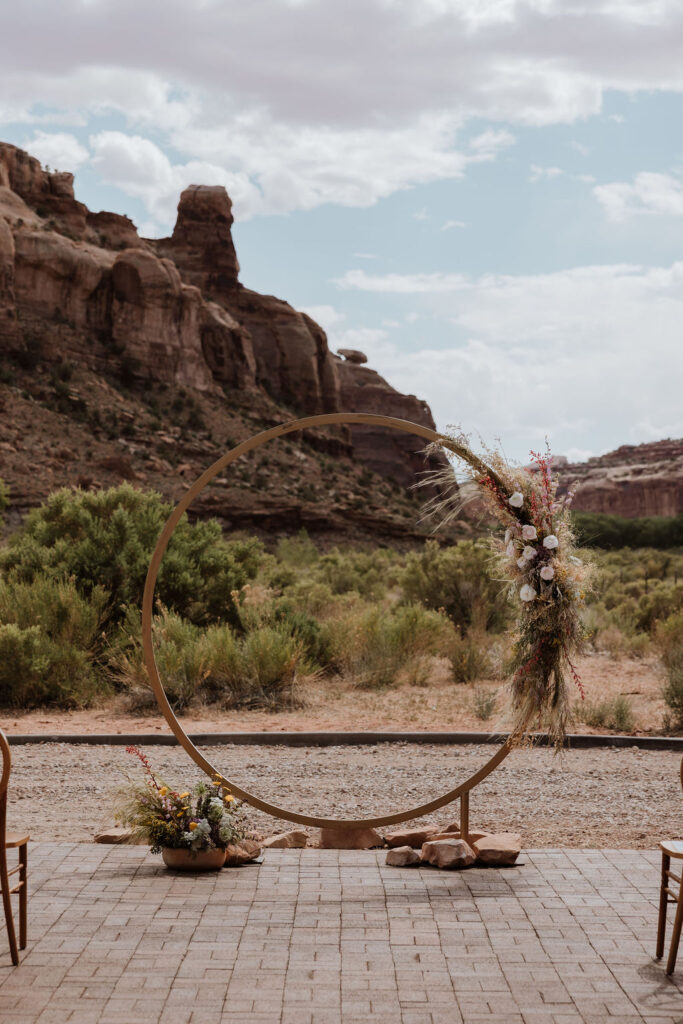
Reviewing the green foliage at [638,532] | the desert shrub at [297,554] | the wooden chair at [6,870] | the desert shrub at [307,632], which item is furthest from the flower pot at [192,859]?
the green foliage at [638,532]

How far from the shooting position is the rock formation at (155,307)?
2235 inches

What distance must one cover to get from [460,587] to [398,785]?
30.3ft

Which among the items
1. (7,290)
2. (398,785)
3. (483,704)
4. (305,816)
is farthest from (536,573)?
(7,290)

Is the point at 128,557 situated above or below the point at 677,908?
above

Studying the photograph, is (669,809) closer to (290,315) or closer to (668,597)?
(668,597)

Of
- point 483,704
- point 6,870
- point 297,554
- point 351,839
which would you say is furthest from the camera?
point 297,554

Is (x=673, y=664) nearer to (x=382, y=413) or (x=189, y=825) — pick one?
(x=189, y=825)

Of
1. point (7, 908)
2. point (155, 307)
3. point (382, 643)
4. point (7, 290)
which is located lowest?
point (7, 908)

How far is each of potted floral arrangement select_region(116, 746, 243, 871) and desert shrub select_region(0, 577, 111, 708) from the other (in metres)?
6.11

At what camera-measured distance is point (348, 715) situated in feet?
38.4

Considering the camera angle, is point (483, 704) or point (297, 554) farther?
point (297, 554)

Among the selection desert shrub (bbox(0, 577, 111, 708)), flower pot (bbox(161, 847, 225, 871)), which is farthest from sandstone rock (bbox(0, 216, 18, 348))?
flower pot (bbox(161, 847, 225, 871))

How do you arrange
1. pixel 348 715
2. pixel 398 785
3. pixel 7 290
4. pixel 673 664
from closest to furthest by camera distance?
pixel 398 785
pixel 348 715
pixel 673 664
pixel 7 290

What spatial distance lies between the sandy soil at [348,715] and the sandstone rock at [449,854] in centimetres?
486
